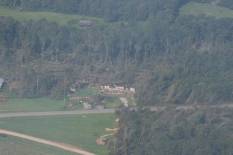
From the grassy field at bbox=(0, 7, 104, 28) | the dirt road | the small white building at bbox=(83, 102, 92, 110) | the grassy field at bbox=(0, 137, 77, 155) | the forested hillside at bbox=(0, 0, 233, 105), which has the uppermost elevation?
the grassy field at bbox=(0, 7, 104, 28)

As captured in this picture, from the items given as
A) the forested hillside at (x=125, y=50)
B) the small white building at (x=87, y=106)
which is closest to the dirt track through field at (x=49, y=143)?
the small white building at (x=87, y=106)

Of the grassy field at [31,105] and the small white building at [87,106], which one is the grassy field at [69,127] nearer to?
the small white building at [87,106]

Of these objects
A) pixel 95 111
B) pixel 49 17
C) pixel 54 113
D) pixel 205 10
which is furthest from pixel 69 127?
pixel 205 10

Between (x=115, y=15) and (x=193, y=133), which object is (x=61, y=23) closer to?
(x=115, y=15)

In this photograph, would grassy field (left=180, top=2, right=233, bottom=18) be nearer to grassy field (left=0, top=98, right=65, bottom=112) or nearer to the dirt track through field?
grassy field (left=0, top=98, right=65, bottom=112)

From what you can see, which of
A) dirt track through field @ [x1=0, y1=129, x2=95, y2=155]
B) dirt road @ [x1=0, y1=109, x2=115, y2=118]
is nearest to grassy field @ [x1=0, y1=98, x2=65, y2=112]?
dirt road @ [x1=0, y1=109, x2=115, y2=118]

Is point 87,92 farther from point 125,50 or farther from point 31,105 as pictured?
point 125,50
